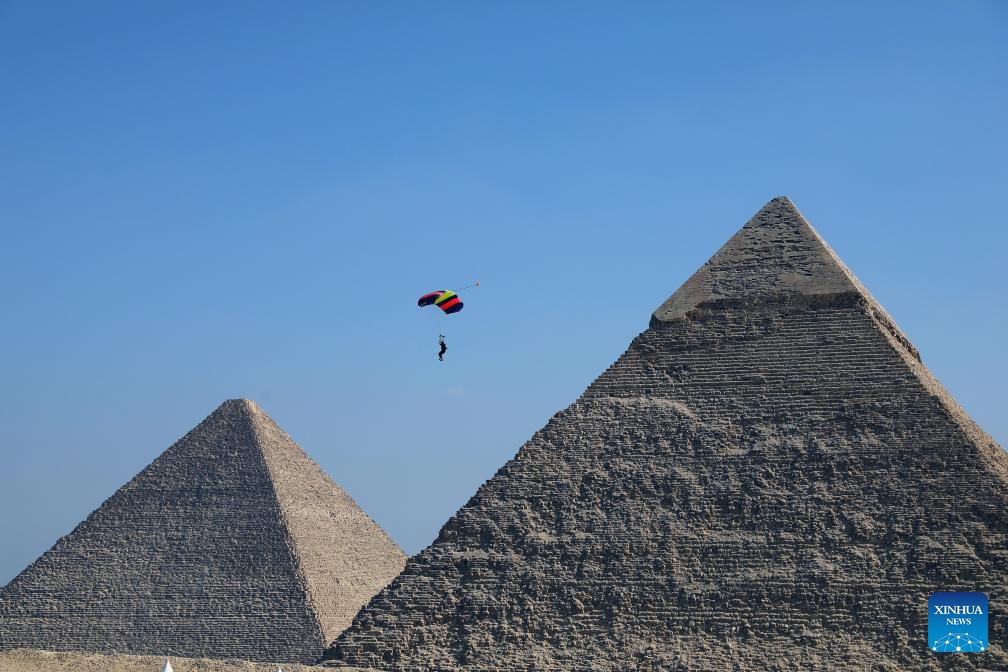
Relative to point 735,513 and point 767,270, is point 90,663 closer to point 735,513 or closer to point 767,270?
point 735,513

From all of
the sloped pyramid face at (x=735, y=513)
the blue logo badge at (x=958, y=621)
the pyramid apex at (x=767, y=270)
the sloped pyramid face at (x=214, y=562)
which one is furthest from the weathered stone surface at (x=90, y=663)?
the blue logo badge at (x=958, y=621)

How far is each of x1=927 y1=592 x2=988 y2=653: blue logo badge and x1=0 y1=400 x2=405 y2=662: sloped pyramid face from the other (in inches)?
939

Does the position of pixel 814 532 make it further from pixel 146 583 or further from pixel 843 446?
pixel 146 583

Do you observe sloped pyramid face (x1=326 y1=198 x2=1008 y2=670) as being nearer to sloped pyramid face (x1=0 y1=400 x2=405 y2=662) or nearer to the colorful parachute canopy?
the colorful parachute canopy

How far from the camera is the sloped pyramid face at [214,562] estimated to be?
57.4 metres

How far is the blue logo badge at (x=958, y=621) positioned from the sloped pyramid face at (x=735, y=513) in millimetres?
175

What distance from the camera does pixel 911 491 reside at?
37781 millimetres

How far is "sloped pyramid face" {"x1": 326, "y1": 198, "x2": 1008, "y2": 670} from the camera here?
36.8 m

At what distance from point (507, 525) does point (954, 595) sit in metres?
8.71

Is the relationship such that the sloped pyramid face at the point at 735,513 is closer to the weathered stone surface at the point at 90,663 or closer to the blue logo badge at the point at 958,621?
the blue logo badge at the point at 958,621

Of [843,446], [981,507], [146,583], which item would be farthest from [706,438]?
[146,583]

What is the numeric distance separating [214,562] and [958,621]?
28.4 meters

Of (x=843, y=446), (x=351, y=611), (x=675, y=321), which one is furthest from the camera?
(x=351, y=611)

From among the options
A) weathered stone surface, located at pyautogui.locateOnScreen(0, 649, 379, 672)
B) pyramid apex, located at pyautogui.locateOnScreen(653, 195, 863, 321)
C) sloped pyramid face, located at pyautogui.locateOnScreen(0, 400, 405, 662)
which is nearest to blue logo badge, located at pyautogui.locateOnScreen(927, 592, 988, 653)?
pyramid apex, located at pyautogui.locateOnScreen(653, 195, 863, 321)
